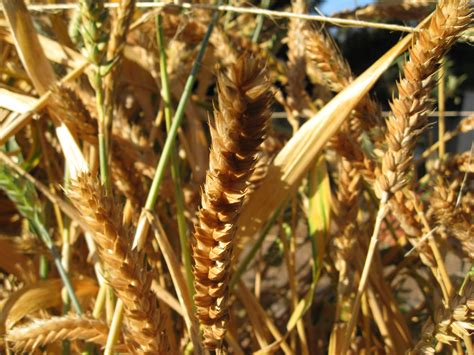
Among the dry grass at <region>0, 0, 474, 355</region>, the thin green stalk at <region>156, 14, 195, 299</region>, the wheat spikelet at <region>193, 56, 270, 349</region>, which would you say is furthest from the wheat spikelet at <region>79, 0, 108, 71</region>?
the wheat spikelet at <region>193, 56, 270, 349</region>

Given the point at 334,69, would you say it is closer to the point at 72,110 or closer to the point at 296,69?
the point at 296,69

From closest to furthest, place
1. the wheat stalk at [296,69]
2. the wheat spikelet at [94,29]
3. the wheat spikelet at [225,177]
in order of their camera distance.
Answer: the wheat spikelet at [225,177] → the wheat spikelet at [94,29] → the wheat stalk at [296,69]

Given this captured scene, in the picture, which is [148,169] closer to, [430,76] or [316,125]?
[316,125]

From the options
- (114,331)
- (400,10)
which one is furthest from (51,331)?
(400,10)

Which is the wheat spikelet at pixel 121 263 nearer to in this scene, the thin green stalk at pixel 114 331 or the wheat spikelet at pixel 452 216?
the thin green stalk at pixel 114 331

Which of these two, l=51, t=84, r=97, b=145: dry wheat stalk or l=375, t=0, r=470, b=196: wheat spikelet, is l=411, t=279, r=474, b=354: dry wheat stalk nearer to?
l=375, t=0, r=470, b=196: wheat spikelet

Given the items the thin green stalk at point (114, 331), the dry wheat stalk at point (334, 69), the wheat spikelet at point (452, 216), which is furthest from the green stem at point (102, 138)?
the wheat spikelet at point (452, 216)
